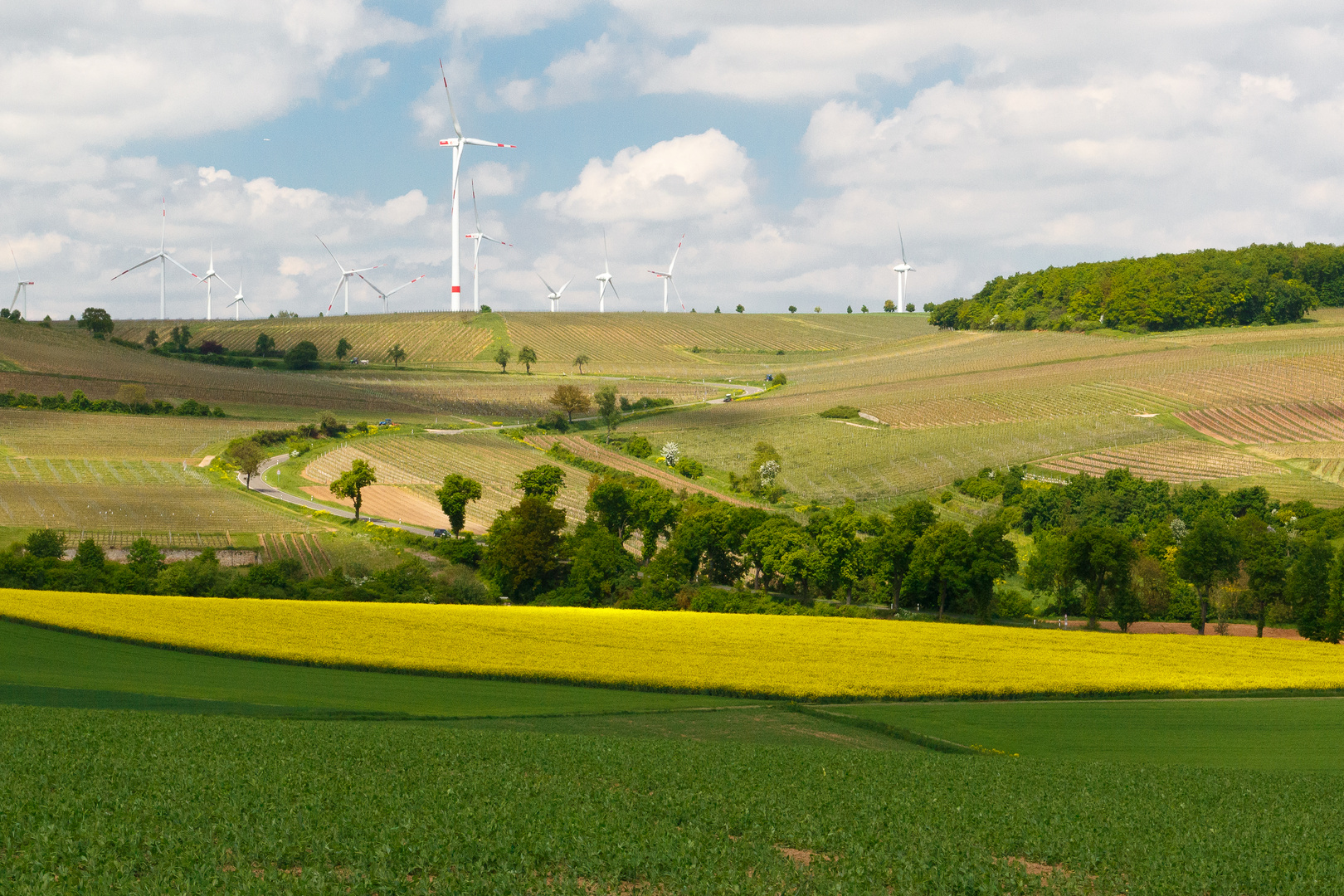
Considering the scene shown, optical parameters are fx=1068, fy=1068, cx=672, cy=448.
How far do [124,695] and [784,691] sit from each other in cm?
2256

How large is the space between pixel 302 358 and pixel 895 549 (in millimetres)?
141990

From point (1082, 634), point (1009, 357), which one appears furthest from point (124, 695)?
point (1009, 357)

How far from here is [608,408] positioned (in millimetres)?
143875

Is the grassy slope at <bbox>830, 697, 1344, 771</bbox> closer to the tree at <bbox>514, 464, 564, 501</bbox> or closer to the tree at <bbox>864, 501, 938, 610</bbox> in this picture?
the tree at <bbox>864, 501, 938, 610</bbox>

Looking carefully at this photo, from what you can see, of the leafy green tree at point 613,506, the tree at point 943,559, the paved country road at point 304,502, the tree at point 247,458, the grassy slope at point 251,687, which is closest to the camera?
the grassy slope at point 251,687

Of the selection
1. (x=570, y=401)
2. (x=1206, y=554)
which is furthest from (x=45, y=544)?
(x=1206, y=554)

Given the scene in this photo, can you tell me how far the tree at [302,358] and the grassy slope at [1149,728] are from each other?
6536 inches

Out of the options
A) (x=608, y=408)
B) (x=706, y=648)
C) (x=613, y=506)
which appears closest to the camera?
(x=706, y=648)

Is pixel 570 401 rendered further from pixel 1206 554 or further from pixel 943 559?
pixel 1206 554

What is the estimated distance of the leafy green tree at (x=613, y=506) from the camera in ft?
301

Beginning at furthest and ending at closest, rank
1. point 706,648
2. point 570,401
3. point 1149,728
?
1. point 570,401
2. point 706,648
3. point 1149,728

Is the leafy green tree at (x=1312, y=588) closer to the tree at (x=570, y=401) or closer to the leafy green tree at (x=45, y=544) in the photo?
the leafy green tree at (x=45, y=544)

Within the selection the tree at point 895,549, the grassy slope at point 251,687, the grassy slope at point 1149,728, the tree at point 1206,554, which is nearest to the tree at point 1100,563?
the tree at point 1206,554

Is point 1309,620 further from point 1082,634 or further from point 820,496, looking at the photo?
point 820,496
